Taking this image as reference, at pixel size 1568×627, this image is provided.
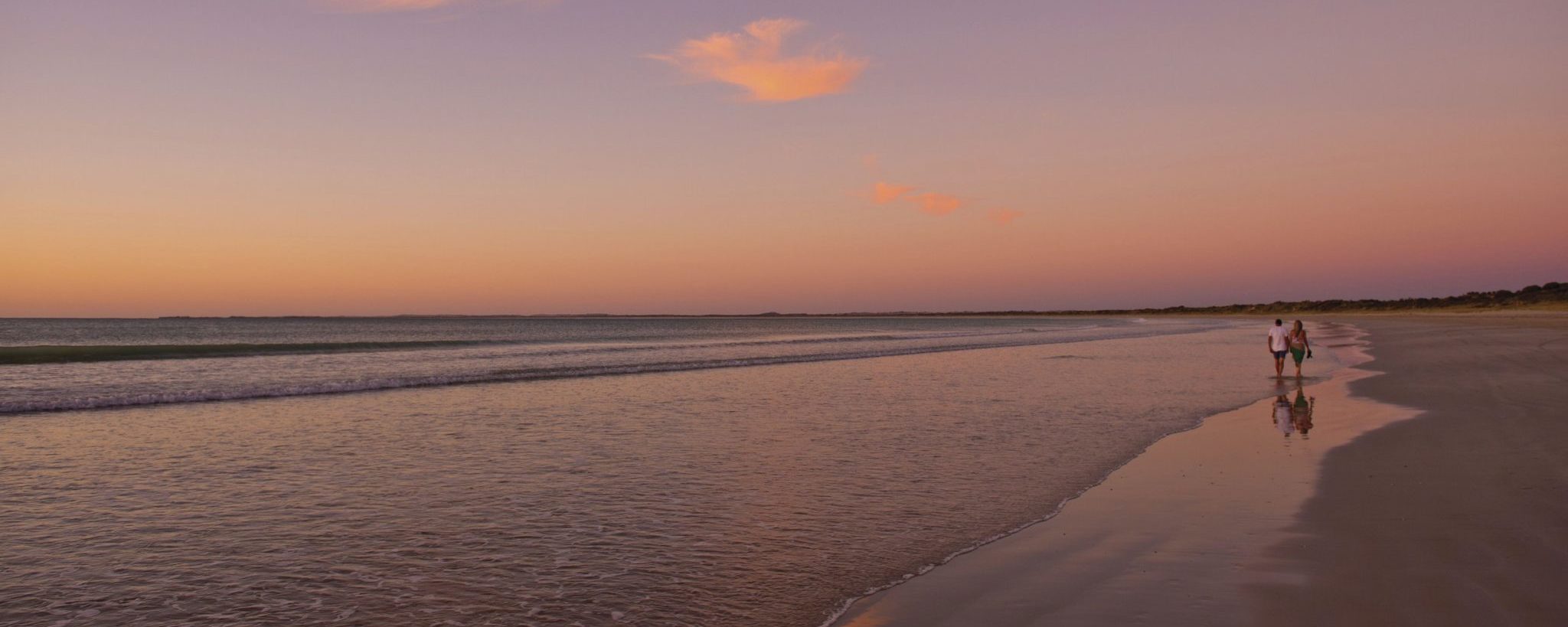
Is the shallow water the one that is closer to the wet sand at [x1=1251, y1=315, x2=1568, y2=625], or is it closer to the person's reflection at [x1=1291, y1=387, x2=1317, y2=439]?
the person's reflection at [x1=1291, y1=387, x2=1317, y2=439]

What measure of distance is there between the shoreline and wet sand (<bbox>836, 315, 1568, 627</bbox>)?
0.07 feet

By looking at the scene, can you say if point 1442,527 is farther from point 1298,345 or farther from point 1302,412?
point 1298,345

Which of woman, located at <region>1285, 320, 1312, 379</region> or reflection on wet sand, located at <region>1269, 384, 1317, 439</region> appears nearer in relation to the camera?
reflection on wet sand, located at <region>1269, 384, 1317, 439</region>

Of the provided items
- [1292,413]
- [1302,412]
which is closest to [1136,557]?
[1292,413]

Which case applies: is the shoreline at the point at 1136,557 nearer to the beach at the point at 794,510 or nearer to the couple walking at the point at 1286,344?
the beach at the point at 794,510

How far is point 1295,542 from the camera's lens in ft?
23.4

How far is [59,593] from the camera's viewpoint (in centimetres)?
607

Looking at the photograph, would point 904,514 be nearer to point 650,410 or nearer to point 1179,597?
point 1179,597

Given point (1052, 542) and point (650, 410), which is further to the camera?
point (650, 410)

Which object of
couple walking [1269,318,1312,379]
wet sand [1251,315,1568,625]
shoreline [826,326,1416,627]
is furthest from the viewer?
couple walking [1269,318,1312,379]

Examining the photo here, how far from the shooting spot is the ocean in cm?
605

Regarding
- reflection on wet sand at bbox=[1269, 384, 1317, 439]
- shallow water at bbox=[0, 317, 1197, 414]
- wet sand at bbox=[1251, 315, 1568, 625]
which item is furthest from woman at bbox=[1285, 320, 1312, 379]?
shallow water at bbox=[0, 317, 1197, 414]

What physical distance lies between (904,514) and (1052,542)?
1561mm

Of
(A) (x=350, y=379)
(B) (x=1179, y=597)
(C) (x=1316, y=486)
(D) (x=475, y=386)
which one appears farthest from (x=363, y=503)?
(A) (x=350, y=379)
